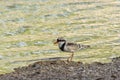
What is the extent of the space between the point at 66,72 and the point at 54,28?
10.6m

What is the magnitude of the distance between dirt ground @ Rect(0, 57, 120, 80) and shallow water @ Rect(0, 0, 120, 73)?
174 cm

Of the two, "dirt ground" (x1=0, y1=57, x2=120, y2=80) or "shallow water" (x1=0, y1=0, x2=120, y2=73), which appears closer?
"dirt ground" (x1=0, y1=57, x2=120, y2=80)

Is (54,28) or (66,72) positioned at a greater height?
(66,72)

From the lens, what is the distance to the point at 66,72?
13648mm

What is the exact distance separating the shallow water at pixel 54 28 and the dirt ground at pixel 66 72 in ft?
5.72

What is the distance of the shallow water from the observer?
60.8 feet

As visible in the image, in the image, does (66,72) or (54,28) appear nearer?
(66,72)

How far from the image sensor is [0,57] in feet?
59.3

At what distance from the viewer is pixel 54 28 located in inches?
949

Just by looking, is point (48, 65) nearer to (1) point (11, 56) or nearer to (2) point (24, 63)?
(2) point (24, 63)

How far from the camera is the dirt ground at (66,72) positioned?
42.5 feet

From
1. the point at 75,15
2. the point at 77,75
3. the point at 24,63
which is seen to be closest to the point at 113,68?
the point at 77,75

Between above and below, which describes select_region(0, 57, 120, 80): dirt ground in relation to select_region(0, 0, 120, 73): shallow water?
above

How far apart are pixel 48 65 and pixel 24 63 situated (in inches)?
98.4
